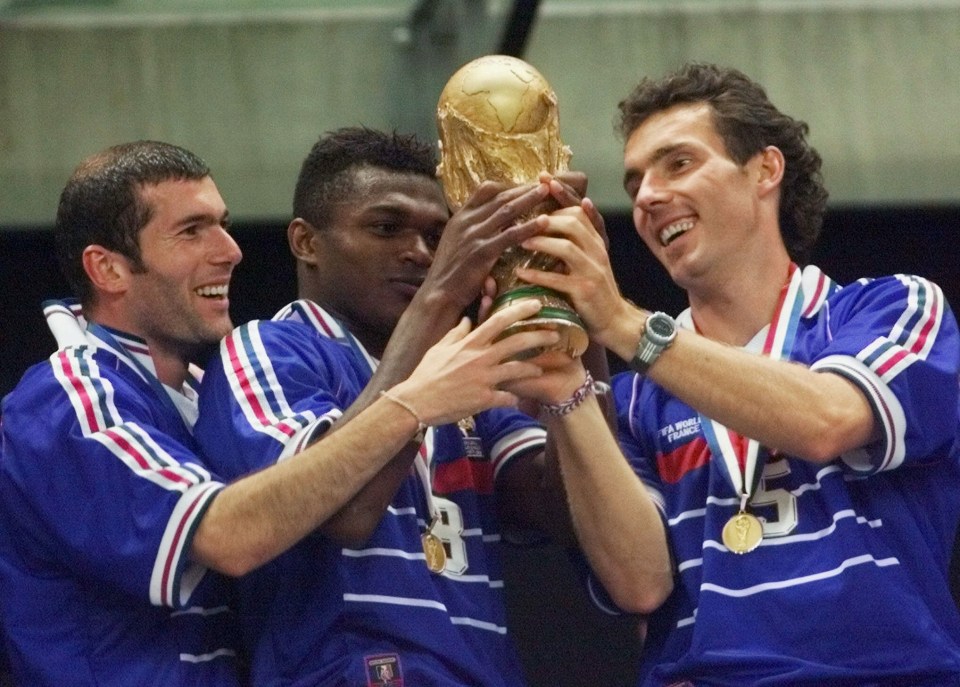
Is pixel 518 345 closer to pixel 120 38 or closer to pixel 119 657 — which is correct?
pixel 119 657

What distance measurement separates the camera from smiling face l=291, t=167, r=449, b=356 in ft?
11.3

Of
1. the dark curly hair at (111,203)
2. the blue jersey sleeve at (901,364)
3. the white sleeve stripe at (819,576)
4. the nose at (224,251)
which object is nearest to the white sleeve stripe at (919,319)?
the blue jersey sleeve at (901,364)

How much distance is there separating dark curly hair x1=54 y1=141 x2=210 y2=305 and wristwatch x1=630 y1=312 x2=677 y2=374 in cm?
94

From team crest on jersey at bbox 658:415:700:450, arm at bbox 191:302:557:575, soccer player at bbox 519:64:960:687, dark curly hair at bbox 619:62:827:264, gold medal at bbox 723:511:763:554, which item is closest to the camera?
arm at bbox 191:302:557:575

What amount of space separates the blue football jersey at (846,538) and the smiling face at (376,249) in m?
0.60

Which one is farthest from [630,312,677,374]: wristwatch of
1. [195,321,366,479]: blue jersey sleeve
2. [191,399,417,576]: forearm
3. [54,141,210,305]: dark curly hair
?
[54,141,210,305]: dark curly hair

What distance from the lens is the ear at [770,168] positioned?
355cm

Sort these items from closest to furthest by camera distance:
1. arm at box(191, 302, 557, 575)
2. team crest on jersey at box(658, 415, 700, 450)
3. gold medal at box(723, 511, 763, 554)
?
1. arm at box(191, 302, 557, 575)
2. gold medal at box(723, 511, 763, 554)
3. team crest on jersey at box(658, 415, 700, 450)

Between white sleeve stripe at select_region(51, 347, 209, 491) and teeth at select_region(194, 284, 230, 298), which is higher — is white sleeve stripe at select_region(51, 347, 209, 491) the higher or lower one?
the lower one

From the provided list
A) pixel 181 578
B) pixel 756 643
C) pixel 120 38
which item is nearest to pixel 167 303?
pixel 181 578

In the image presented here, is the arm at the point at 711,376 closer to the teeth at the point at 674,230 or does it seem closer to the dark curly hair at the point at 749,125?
the teeth at the point at 674,230

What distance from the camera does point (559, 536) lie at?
3.39 m

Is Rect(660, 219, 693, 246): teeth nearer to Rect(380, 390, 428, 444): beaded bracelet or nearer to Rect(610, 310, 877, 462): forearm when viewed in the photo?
Rect(610, 310, 877, 462): forearm

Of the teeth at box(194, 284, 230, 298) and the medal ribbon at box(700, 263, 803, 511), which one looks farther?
the teeth at box(194, 284, 230, 298)
